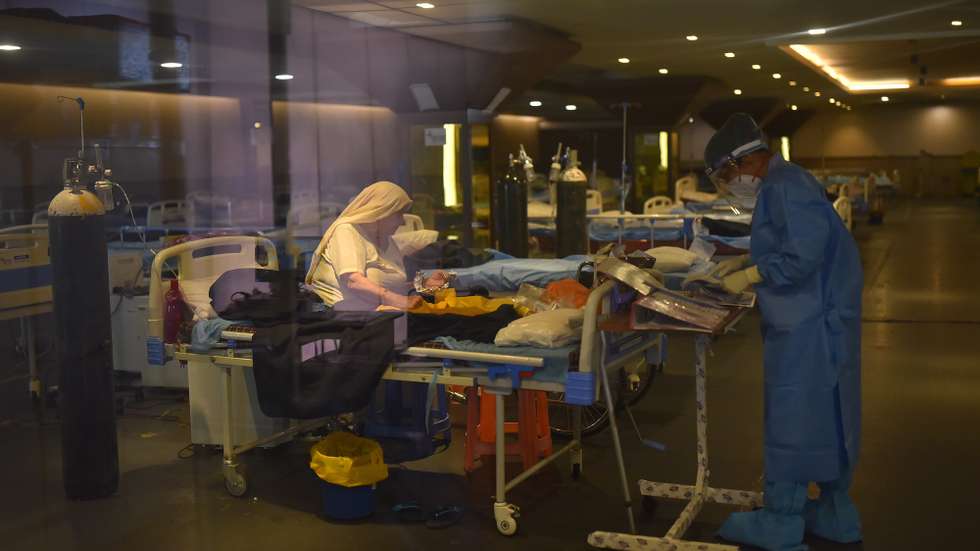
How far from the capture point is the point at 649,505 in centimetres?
351

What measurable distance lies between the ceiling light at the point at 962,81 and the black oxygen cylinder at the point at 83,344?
450 cm

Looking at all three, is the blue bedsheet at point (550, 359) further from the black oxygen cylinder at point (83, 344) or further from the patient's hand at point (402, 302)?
the black oxygen cylinder at point (83, 344)

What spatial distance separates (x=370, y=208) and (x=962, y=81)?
4.26 meters

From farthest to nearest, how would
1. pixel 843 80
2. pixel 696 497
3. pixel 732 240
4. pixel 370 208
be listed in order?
pixel 732 240
pixel 843 80
pixel 370 208
pixel 696 497

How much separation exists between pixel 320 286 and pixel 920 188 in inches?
235

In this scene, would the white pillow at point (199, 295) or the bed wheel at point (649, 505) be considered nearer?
the bed wheel at point (649, 505)

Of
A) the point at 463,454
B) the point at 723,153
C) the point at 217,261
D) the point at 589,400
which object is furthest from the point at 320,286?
the point at 723,153

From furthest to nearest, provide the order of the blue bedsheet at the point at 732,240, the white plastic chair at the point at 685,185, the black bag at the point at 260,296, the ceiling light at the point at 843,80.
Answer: the white plastic chair at the point at 685,185 < the blue bedsheet at the point at 732,240 < the ceiling light at the point at 843,80 < the black bag at the point at 260,296

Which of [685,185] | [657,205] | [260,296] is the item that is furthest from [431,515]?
[685,185]

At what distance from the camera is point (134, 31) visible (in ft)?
13.8

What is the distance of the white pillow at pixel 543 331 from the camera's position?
3135 millimetres

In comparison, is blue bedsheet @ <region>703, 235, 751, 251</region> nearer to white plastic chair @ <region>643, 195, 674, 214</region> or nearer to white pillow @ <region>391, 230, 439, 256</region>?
white plastic chair @ <region>643, 195, 674, 214</region>

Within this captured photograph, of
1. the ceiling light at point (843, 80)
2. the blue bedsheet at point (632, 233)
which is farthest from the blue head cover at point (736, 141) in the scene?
the blue bedsheet at point (632, 233)

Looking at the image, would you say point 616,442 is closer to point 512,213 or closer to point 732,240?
point 512,213
